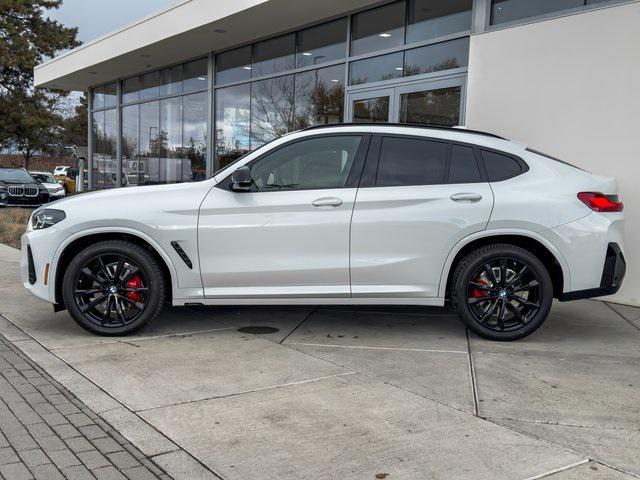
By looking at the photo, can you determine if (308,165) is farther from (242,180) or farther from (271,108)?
(271,108)

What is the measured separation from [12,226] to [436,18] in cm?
1100

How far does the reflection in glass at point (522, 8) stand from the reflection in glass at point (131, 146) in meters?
13.9

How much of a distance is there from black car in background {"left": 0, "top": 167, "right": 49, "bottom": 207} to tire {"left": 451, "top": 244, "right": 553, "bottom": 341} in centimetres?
1922

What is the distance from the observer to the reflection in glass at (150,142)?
19.2 metres

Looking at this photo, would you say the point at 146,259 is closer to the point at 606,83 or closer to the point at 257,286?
the point at 257,286

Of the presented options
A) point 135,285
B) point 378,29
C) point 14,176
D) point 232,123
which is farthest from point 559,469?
point 14,176

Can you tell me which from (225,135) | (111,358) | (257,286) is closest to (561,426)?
(257,286)

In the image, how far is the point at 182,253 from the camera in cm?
529

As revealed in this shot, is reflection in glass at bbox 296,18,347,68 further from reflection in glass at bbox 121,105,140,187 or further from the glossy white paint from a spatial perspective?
reflection in glass at bbox 121,105,140,187

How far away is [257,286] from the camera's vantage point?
5309mm

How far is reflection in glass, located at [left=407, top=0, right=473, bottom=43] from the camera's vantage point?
31.9ft

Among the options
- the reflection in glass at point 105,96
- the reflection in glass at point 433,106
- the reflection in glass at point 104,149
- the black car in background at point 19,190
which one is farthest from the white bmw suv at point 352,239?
the reflection in glass at point 105,96

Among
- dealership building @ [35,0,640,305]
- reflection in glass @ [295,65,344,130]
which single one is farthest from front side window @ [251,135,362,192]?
reflection in glass @ [295,65,344,130]

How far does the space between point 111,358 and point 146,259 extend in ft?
3.00
